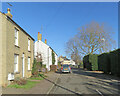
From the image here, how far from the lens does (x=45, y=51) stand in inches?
1437

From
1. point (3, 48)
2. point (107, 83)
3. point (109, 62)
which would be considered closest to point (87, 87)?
point (107, 83)

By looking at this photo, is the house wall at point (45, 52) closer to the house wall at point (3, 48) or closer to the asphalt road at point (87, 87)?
the asphalt road at point (87, 87)

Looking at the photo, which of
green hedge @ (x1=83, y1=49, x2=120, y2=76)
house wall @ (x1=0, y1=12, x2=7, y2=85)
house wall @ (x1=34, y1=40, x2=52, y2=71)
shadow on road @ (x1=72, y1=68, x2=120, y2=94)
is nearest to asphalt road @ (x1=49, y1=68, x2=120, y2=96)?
shadow on road @ (x1=72, y1=68, x2=120, y2=94)

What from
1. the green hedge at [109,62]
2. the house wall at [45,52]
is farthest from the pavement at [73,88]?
the house wall at [45,52]

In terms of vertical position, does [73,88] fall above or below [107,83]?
above

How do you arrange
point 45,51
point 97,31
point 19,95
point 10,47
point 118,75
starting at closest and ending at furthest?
point 19,95 → point 10,47 → point 118,75 → point 45,51 → point 97,31

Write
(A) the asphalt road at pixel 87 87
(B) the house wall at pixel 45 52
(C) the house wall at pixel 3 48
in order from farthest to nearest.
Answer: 1. (B) the house wall at pixel 45 52
2. (C) the house wall at pixel 3 48
3. (A) the asphalt road at pixel 87 87

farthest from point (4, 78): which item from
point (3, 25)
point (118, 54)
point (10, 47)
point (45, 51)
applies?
point (45, 51)

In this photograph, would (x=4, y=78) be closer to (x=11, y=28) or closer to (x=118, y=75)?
(x=11, y=28)

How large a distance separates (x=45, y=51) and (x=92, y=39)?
45.3ft

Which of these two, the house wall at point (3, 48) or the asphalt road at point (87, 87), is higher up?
the house wall at point (3, 48)

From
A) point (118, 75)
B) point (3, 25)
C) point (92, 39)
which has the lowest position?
point (118, 75)

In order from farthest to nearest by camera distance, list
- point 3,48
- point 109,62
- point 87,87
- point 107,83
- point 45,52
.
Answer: point 45,52 < point 109,62 < point 107,83 < point 87,87 < point 3,48

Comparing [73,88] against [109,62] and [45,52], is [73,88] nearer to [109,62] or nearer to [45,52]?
[109,62]
